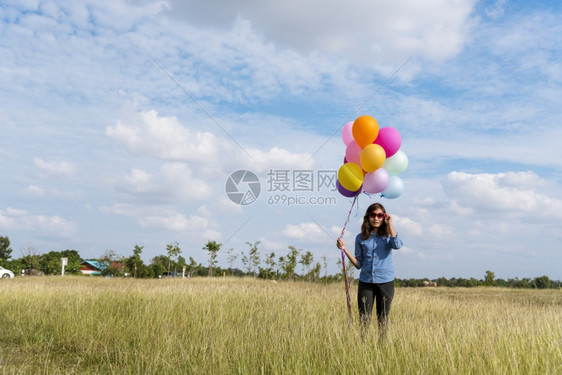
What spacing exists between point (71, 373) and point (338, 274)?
16.4 m

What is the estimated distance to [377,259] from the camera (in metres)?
5.60

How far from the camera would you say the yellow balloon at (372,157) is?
21.3 ft

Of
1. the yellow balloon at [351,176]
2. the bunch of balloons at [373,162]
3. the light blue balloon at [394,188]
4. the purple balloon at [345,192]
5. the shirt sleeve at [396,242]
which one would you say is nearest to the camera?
the shirt sleeve at [396,242]

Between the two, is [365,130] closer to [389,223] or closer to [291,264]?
[389,223]

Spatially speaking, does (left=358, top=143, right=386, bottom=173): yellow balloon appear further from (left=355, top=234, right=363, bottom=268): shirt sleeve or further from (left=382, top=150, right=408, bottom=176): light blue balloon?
(left=355, top=234, right=363, bottom=268): shirt sleeve

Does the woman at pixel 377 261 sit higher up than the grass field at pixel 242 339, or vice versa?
the woman at pixel 377 261

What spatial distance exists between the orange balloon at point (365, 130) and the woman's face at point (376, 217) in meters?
1.54

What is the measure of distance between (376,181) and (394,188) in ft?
1.40

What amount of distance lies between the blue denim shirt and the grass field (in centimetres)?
67

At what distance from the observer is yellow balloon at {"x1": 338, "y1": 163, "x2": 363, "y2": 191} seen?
683 cm

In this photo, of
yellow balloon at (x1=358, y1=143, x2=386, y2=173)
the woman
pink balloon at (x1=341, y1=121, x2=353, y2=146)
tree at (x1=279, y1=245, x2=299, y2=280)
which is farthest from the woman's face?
tree at (x1=279, y1=245, x2=299, y2=280)

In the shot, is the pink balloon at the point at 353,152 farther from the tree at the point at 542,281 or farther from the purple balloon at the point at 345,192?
the tree at the point at 542,281

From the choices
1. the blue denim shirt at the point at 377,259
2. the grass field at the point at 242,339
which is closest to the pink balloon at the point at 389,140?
the blue denim shirt at the point at 377,259

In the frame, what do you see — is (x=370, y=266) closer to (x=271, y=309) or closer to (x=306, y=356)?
(x=306, y=356)
